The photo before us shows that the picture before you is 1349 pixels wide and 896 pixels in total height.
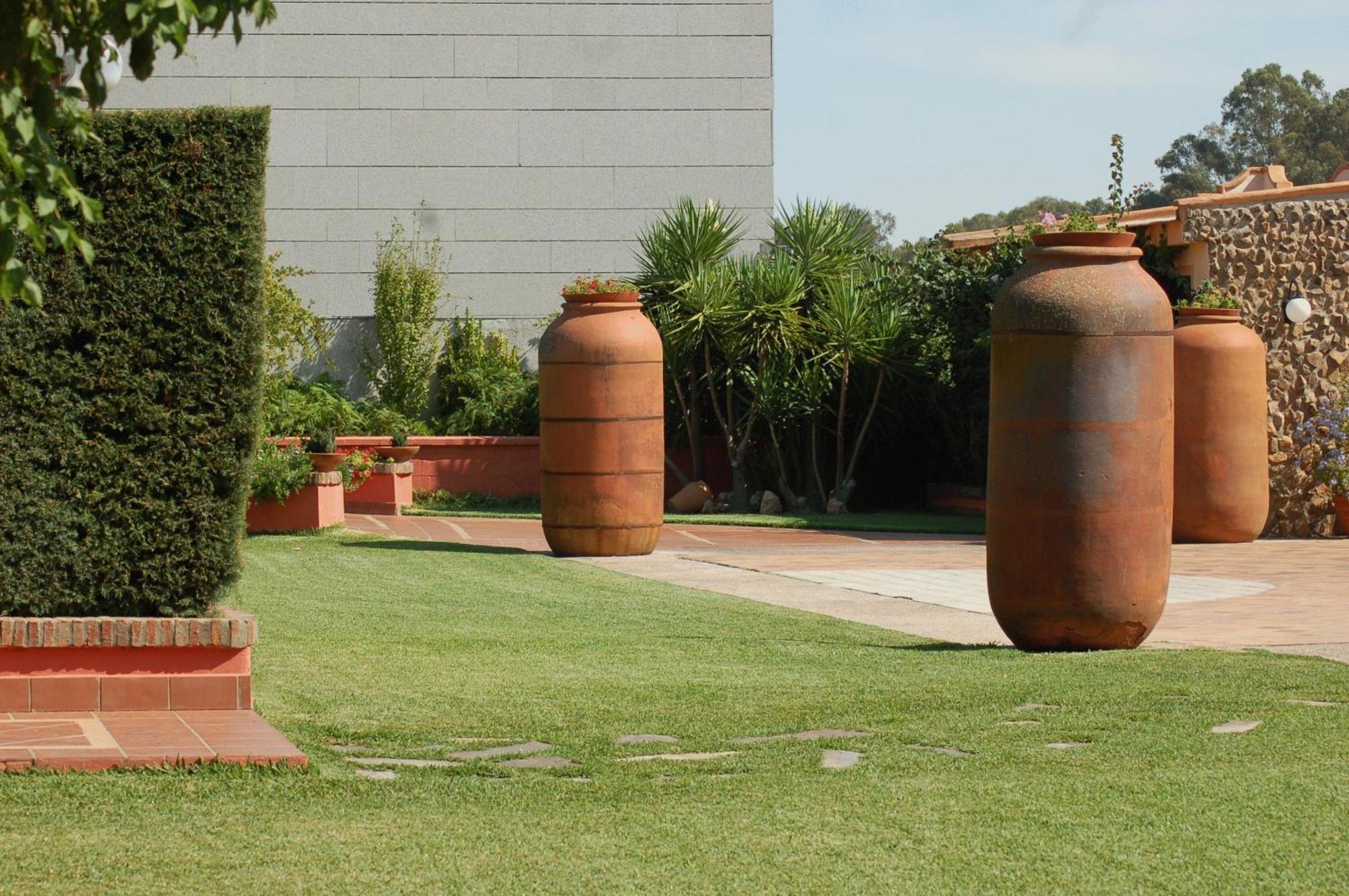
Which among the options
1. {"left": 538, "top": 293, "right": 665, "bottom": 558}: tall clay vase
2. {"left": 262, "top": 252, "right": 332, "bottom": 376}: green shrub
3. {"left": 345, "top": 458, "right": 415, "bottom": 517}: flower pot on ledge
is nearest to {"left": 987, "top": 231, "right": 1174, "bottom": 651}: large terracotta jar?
{"left": 538, "top": 293, "right": 665, "bottom": 558}: tall clay vase

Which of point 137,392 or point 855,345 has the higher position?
point 855,345

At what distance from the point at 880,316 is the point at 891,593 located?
26.0 ft

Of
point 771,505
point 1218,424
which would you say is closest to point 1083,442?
point 1218,424

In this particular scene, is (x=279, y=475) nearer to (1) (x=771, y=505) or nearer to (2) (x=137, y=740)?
(1) (x=771, y=505)

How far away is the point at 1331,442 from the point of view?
15469 millimetres

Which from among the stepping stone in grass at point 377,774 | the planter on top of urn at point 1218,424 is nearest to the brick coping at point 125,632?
the stepping stone in grass at point 377,774

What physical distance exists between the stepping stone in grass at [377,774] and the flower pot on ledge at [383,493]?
41.3ft

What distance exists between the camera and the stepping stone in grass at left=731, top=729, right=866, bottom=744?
586cm

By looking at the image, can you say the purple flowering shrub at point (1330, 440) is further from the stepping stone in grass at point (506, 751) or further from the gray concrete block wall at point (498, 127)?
the stepping stone in grass at point (506, 751)

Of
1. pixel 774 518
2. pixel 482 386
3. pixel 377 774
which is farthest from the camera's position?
pixel 482 386

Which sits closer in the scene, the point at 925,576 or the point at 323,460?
the point at 925,576

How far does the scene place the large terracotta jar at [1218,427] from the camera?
569 inches

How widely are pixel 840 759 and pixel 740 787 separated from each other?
22.0 inches

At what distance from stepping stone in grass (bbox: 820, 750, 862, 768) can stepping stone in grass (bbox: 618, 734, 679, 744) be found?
554 millimetres
